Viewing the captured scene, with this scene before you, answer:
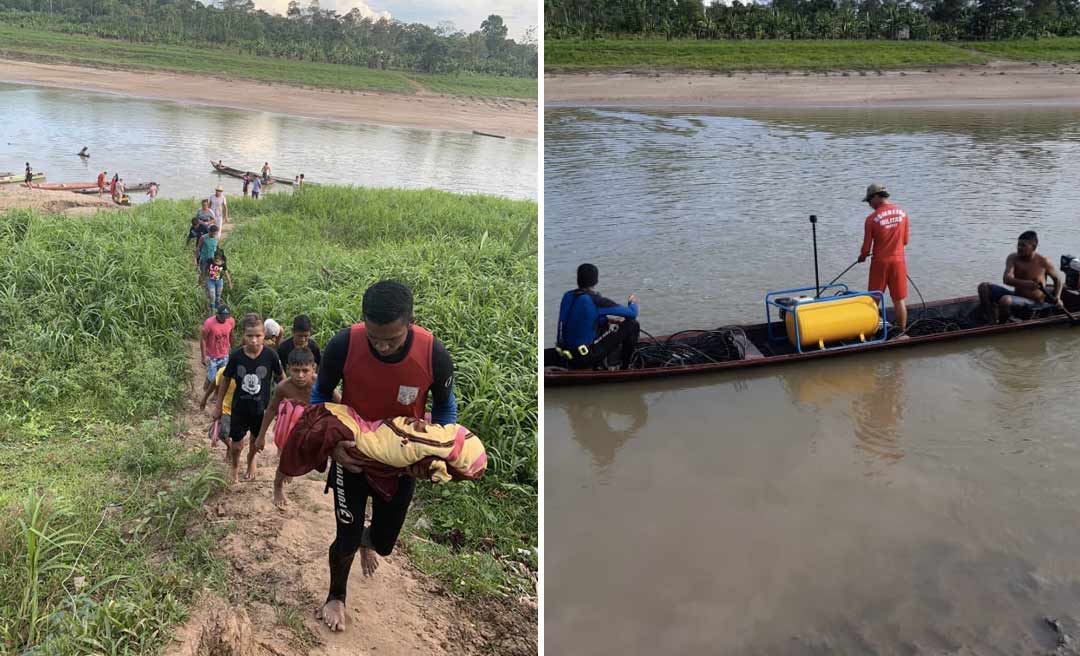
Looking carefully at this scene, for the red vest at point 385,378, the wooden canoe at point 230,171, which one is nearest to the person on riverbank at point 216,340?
the red vest at point 385,378

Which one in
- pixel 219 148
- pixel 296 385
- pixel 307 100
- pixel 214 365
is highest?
pixel 307 100

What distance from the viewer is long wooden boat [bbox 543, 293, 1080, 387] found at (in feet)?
19.5

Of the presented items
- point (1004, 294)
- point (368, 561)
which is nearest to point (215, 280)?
point (368, 561)

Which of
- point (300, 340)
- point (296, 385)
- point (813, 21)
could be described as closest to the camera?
point (296, 385)

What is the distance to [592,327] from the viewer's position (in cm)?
566

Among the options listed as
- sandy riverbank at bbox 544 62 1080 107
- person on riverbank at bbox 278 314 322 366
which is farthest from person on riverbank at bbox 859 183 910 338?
sandy riverbank at bbox 544 62 1080 107

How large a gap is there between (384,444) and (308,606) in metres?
1.11

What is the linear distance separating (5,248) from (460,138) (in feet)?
62.2

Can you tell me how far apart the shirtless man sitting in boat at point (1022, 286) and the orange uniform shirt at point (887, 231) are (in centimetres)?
99

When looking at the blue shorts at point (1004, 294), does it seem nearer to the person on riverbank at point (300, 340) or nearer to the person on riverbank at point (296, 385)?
the person on riverbank at point (300, 340)

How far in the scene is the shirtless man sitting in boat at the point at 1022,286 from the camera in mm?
6918

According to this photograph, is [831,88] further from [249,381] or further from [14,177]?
[249,381]

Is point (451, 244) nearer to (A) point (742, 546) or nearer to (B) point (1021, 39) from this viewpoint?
(A) point (742, 546)

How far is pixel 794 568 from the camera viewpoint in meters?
3.98
